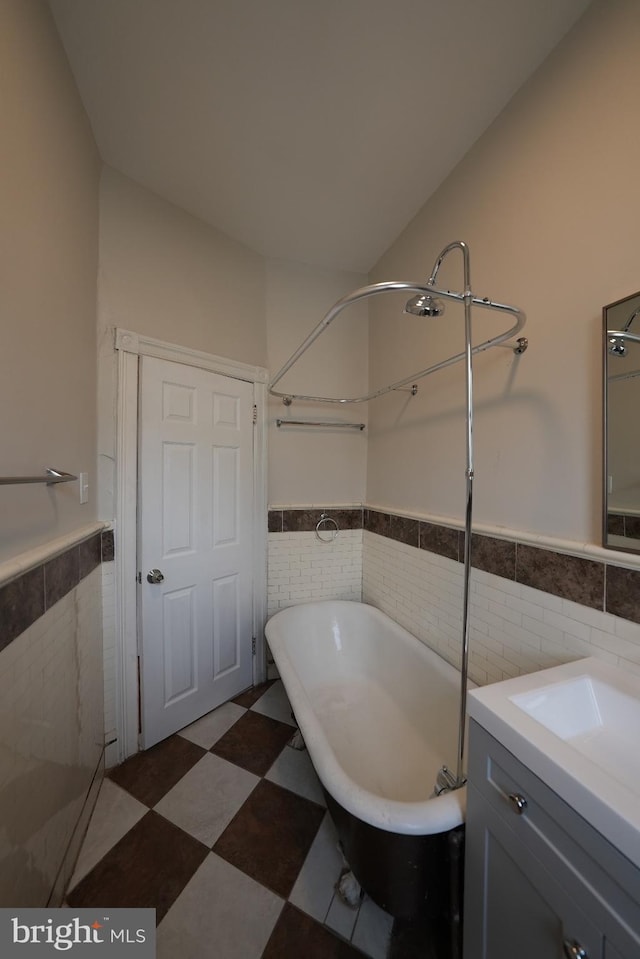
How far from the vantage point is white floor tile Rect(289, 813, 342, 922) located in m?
1.06

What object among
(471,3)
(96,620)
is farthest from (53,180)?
(96,620)

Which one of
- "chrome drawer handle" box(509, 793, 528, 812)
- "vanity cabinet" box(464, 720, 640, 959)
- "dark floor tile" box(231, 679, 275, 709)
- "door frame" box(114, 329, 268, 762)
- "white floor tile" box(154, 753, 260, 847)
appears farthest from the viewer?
"dark floor tile" box(231, 679, 275, 709)

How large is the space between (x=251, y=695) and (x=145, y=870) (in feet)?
3.00

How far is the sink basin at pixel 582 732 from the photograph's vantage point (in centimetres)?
54

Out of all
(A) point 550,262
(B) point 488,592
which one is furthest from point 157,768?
(A) point 550,262

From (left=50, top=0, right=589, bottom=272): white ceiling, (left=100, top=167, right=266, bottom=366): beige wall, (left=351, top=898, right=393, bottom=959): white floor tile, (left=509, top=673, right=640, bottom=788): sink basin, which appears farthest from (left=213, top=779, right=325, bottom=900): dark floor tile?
(left=50, top=0, right=589, bottom=272): white ceiling

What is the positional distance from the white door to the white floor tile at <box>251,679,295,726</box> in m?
0.16

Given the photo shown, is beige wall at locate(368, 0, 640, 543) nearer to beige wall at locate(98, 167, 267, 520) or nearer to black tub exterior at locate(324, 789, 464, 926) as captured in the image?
black tub exterior at locate(324, 789, 464, 926)

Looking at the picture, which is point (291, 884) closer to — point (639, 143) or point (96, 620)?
point (96, 620)

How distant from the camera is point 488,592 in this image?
1.34 metres

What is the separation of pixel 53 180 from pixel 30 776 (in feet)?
5.85

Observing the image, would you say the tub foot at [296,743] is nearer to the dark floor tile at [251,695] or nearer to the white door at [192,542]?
the dark floor tile at [251,695]

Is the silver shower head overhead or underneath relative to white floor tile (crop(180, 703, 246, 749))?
overhead

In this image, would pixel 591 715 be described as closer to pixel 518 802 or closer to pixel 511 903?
pixel 518 802
